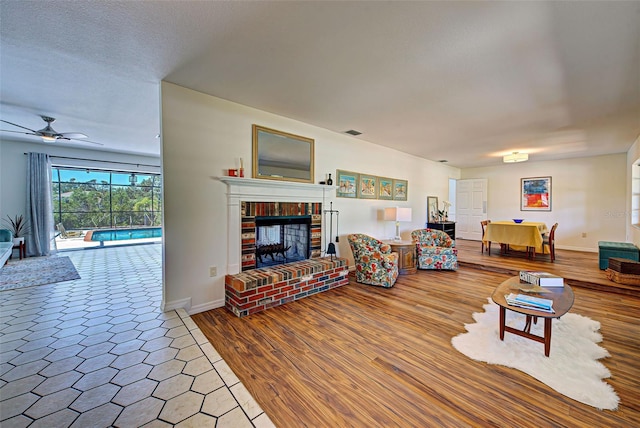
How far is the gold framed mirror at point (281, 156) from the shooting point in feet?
11.8


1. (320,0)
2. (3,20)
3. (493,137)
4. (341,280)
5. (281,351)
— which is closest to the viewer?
(320,0)

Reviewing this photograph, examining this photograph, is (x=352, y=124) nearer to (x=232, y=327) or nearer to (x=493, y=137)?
(x=493, y=137)

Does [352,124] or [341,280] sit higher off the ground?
[352,124]

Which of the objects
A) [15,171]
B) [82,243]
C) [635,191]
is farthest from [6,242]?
[635,191]

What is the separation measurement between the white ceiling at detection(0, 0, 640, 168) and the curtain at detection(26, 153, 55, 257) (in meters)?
2.31

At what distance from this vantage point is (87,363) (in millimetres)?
2035

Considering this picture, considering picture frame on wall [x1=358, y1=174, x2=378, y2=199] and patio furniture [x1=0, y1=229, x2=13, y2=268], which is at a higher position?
picture frame on wall [x1=358, y1=174, x2=378, y2=199]

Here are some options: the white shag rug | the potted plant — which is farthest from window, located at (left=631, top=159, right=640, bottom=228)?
the potted plant

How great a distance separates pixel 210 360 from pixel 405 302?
8.15 feet

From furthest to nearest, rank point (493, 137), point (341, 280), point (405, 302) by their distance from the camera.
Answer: point (493, 137)
point (341, 280)
point (405, 302)

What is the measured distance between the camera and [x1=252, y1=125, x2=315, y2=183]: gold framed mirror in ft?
11.8

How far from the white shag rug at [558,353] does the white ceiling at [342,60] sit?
260 cm

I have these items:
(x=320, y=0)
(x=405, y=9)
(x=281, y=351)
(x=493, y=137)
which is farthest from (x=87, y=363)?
(x=493, y=137)

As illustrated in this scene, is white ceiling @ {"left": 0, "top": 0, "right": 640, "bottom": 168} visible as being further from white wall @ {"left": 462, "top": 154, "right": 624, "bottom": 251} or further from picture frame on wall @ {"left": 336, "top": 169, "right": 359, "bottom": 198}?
white wall @ {"left": 462, "top": 154, "right": 624, "bottom": 251}
